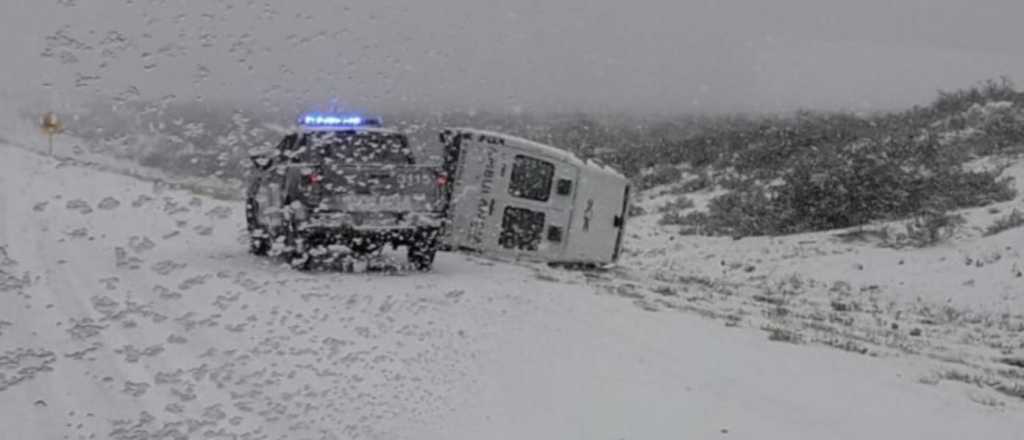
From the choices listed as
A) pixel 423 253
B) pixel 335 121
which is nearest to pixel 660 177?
pixel 423 253

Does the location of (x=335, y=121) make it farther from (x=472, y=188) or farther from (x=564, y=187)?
(x=564, y=187)

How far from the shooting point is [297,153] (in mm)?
12867

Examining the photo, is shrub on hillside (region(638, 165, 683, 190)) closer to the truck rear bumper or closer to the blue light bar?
the truck rear bumper

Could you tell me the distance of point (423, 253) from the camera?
14.7 metres

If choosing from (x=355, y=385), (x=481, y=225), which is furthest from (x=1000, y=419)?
(x=481, y=225)

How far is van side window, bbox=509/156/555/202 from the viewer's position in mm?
17781

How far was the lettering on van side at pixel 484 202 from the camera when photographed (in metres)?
17.5

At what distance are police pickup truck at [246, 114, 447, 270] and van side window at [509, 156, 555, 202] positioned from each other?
3.09 meters

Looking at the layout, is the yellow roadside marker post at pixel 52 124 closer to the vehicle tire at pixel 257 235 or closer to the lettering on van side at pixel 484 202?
the vehicle tire at pixel 257 235

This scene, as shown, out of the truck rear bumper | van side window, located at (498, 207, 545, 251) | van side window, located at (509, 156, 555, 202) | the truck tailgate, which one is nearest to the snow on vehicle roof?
the truck tailgate

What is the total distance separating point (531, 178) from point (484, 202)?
87 cm

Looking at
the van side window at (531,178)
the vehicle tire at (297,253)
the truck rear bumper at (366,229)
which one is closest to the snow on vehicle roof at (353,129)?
the truck rear bumper at (366,229)

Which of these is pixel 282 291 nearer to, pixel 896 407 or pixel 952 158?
pixel 896 407

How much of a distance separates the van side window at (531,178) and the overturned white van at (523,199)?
0.05ft
